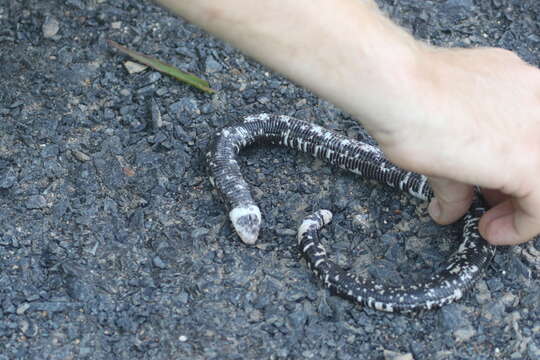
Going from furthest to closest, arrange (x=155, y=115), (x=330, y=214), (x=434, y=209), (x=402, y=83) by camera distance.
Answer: (x=155, y=115)
(x=330, y=214)
(x=434, y=209)
(x=402, y=83)

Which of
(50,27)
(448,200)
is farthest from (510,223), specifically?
(50,27)

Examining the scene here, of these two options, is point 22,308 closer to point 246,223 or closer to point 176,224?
point 176,224

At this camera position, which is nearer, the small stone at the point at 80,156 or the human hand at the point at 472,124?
the human hand at the point at 472,124

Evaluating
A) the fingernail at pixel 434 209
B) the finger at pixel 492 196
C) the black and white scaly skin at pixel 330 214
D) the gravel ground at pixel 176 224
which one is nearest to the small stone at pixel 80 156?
the gravel ground at pixel 176 224

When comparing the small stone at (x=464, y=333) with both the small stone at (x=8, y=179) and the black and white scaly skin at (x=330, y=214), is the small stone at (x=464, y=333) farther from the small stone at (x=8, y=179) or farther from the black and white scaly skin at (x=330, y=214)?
the small stone at (x=8, y=179)

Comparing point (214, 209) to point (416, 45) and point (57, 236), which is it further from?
point (416, 45)

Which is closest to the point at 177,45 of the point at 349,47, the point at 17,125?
the point at 17,125
